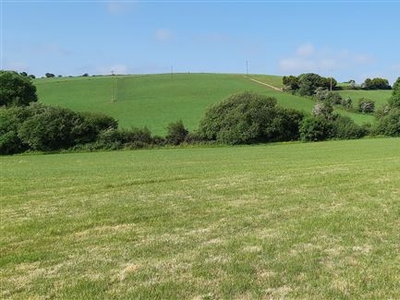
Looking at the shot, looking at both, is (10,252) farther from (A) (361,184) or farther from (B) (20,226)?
(A) (361,184)

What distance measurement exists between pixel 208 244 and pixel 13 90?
3167 inches

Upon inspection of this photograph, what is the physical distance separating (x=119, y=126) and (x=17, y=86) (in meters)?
21.5

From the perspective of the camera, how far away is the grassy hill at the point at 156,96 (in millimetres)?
82812

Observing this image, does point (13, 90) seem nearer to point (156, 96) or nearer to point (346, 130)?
point (156, 96)

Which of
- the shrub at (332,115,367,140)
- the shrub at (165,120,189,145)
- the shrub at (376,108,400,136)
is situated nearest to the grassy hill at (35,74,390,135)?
the shrub at (165,120,189,145)

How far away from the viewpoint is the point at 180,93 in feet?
338

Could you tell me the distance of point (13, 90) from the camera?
263ft

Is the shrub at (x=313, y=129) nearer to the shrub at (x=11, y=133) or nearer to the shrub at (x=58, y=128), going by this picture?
Answer: the shrub at (x=58, y=128)

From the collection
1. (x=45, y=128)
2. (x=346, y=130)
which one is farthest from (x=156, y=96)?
(x=346, y=130)

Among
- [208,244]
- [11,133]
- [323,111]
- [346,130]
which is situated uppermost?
[323,111]

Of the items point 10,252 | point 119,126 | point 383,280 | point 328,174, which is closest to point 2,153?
point 119,126

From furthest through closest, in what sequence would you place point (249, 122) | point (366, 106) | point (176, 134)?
point (366, 106)
point (249, 122)
point (176, 134)

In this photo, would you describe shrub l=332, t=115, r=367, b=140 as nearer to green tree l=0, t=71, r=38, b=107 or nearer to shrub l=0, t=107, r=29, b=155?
shrub l=0, t=107, r=29, b=155

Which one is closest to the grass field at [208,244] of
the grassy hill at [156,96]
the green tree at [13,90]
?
the grassy hill at [156,96]
